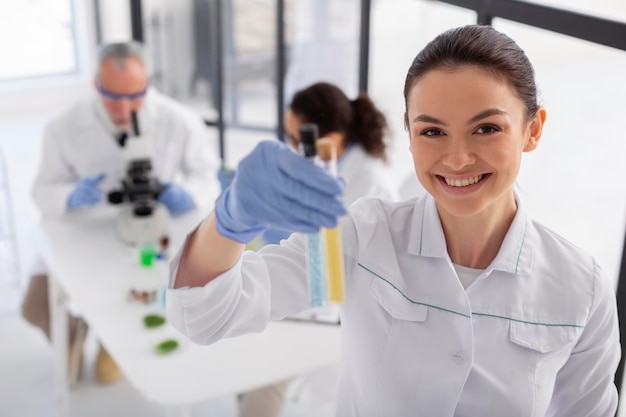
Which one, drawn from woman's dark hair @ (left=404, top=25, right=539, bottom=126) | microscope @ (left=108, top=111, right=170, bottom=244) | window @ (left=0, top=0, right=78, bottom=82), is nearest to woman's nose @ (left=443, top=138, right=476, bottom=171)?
woman's dark hair @ (left=404, top=25, right=539, bottom=126)

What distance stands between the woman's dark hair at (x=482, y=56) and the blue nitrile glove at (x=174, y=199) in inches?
70.9

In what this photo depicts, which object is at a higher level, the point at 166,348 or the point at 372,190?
the point at 372,190

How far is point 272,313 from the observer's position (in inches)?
53.0

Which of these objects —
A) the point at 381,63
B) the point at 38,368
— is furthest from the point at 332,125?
the point at 381,63

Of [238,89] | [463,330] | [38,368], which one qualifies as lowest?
[38,368]

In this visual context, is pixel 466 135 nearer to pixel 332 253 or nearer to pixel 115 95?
pixel 332 253

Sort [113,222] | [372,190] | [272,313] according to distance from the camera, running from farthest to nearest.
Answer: [113,222]
[372,190]
[272,313]

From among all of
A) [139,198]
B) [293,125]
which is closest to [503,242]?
[293,125]

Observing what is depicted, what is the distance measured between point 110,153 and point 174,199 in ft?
1.27

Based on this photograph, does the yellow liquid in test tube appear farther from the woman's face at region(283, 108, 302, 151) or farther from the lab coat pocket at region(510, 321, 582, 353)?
the woman's face at region(283, 108, 302, 151)

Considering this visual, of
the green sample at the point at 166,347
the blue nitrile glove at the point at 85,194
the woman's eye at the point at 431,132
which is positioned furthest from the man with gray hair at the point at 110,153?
the woman's eye at the point at 431,132

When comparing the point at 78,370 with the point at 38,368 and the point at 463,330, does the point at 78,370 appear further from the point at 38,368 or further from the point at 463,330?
the point at 463,330

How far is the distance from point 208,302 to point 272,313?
0.15 metres

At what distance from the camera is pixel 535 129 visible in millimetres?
1370
